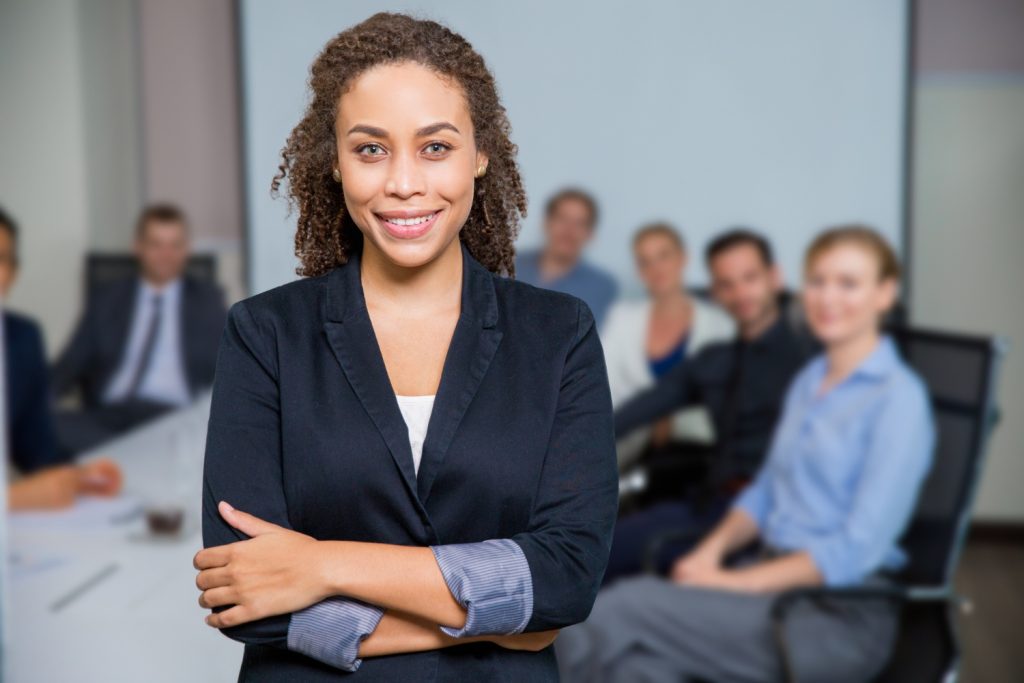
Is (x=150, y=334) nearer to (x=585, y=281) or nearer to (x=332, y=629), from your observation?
(x=585, y=281)

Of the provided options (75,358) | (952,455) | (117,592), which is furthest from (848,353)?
(75,358)

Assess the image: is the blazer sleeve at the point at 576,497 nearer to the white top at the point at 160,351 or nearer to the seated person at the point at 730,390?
the seated person at the point at 730,390

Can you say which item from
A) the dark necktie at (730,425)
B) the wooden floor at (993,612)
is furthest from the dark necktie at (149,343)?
the wooden floor at (993,612)

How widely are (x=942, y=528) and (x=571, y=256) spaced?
1312 mm

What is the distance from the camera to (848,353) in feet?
5.77

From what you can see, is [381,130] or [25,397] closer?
[381,130]

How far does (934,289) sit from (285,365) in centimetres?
289

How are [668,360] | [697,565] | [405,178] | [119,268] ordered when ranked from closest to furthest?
[405,178] < [697,565] < [668,360] < [119,268]

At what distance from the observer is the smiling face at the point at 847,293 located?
5.78 ft

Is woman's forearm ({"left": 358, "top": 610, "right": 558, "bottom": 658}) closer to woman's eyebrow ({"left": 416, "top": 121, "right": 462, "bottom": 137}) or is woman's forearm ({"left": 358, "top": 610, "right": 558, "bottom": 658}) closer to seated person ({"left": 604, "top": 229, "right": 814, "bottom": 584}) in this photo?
woman's eyebrow ({"left": 416, "top": 121, "right": 462, "bottom": 137})

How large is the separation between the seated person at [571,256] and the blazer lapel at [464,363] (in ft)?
6.98

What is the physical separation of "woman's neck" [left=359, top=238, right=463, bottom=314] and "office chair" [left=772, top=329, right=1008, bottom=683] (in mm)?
1068

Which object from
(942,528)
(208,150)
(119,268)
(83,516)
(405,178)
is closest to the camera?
(405,178)

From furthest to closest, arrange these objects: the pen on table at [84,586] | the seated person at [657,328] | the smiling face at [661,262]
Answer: the smiling face at [661,262] → the seated person at [657,328] → the pen on table at [84,586]
